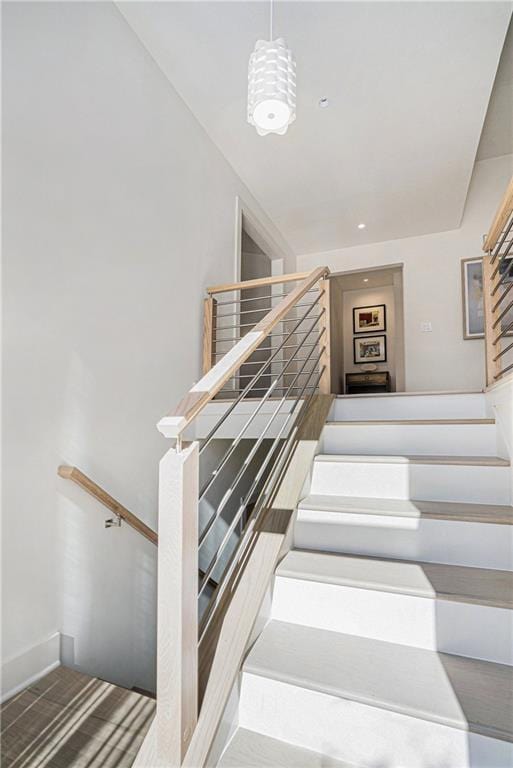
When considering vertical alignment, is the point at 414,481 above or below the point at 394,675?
above

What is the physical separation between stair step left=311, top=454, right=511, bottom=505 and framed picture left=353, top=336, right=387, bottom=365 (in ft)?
16.6

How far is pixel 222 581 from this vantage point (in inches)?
54.8

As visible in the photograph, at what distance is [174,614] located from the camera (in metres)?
0.97

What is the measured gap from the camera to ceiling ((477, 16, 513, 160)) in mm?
3025

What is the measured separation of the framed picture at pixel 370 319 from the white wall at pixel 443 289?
1.87 m

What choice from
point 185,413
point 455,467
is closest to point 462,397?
point 455,467

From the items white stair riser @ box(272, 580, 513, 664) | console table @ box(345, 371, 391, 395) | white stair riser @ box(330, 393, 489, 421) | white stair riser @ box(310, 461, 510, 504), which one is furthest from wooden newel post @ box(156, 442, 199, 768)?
console table @ box(345, 371, 391, 395)

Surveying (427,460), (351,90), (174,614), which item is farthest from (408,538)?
(351,90)

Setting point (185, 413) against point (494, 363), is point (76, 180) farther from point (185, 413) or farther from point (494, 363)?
point (494, 363)

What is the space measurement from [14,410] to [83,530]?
25.9 inches

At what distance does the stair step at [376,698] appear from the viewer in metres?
0.98

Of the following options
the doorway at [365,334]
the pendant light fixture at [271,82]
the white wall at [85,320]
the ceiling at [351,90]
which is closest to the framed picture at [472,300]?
the ceiling at [351,90]

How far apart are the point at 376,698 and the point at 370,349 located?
628 cm

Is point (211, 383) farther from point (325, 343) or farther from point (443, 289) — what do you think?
point (443, 289)
